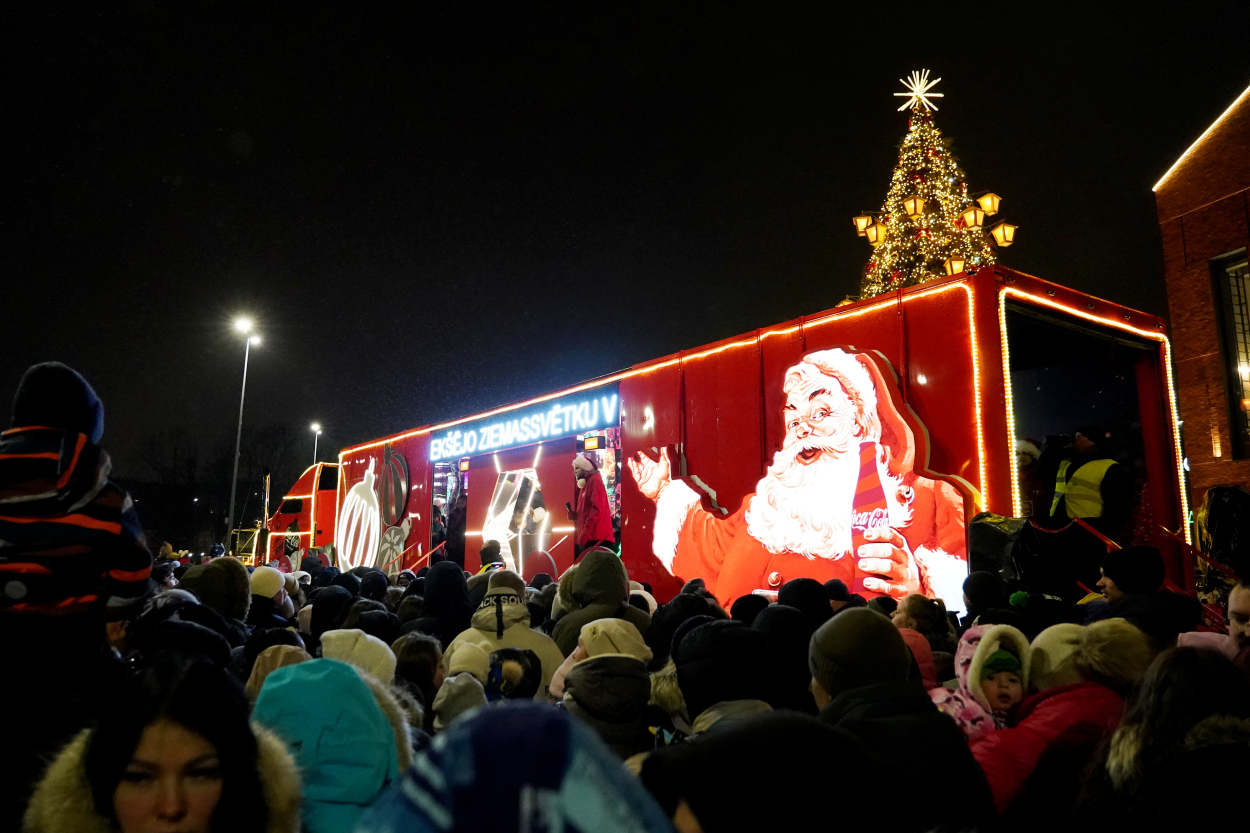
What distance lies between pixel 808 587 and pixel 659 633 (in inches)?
38.7

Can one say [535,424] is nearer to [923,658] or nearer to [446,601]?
[446,601]

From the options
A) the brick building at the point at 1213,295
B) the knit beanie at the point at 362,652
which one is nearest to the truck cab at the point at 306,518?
the knit beanie at the point at 362,652

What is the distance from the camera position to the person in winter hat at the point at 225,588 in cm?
500

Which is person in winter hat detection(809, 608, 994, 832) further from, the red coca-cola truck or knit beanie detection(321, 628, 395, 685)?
the red coca-cola truck

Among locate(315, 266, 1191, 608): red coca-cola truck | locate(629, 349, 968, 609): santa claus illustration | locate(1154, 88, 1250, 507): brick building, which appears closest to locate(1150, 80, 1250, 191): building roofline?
locate(1154, 88, 1250, 507): brick building

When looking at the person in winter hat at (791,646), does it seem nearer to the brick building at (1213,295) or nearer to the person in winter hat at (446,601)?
the person in winter hat at (446,601)

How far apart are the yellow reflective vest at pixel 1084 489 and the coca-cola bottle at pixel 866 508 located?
1.96 m

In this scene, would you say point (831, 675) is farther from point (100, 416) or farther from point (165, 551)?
point (165, 551)

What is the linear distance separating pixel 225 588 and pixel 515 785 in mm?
5025

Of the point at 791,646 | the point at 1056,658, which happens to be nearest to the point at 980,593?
the point at 1056,658

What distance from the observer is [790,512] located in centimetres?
1005

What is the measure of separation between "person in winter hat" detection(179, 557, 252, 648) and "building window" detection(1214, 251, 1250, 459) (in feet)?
63.7

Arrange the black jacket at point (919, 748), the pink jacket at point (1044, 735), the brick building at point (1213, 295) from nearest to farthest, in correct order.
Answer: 1. the black jacket at point (919, 748)
2. the pink jacket at point (1044, 735)
3. the brick building at point (1213, 295)

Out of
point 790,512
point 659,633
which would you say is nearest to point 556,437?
point 790,512
